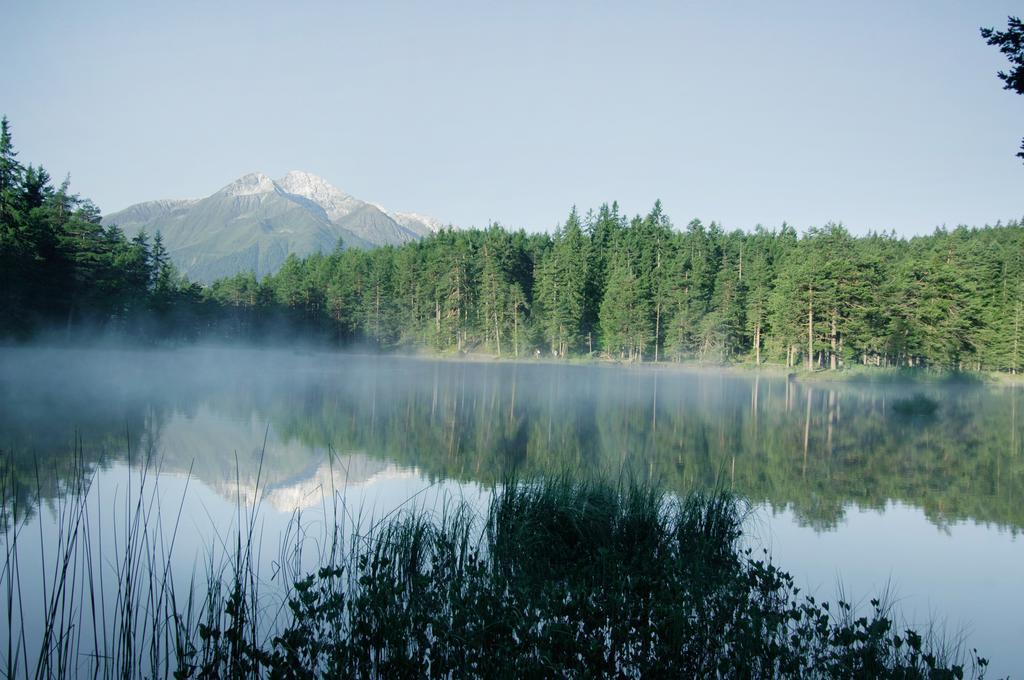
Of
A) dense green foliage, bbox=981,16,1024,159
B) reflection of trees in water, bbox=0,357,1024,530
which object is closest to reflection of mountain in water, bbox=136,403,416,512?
reflection of trees in water, bbox=0,357,1024,530

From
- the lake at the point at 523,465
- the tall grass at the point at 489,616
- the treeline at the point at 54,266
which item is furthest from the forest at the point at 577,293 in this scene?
the tall grass at the point at 489,616

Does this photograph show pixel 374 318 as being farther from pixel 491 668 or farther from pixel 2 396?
pixel 491 668

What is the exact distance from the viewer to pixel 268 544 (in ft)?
25.5

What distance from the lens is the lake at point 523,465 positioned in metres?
7.53

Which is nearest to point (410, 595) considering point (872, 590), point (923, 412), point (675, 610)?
point (675, 610)

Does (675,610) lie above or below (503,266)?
below

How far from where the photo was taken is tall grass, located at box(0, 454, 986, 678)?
4.11m

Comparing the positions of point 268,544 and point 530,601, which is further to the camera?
point 268,544

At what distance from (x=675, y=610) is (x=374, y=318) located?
7951cm

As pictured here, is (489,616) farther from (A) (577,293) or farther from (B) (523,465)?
(A) (577,293)

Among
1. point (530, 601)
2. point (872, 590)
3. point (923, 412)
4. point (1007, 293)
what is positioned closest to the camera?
point (530, 601)

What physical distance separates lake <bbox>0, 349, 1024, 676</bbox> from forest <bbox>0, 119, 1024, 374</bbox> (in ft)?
52.6

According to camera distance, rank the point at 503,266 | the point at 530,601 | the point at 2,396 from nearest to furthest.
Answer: the point at 530,601 < the point at 2,396 < the point at 503,266

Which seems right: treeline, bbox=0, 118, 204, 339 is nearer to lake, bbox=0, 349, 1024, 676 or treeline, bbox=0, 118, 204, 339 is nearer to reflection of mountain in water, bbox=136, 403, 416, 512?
lake, bbox=0, 349, 1024, 676
